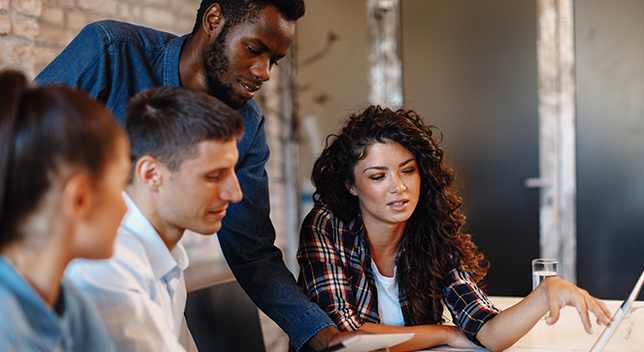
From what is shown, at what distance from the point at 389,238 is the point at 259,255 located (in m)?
0.46

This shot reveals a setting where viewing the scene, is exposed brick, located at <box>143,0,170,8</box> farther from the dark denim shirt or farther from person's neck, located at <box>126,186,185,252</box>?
person's neck, located at <box>126,186,185,252</box>

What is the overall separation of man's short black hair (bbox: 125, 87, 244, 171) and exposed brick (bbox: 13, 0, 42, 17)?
1.37 meters

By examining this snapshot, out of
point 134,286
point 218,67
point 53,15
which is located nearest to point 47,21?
point 53,15

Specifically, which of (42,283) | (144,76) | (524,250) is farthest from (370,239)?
(524,250)

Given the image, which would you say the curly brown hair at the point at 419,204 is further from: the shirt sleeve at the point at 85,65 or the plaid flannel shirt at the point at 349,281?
the shirt sleeve at the point at 85,65

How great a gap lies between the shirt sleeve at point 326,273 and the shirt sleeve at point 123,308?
76 cm

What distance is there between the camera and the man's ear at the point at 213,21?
148 centimetres

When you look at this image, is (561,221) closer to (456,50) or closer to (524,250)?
(524,250)

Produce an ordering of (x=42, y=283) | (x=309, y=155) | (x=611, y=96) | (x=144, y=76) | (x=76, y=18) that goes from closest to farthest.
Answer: (x=42, y=283)
(x=144, y=76)
(x=76, y=18)
(x=611, y=96)
(x=309, y=155)

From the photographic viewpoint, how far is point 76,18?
243 cm

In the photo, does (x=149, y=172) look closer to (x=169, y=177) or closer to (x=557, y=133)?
(x=169, y=177)

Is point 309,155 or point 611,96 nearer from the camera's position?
point 611,96

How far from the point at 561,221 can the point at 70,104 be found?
3144 mm

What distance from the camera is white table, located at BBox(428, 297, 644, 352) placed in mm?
1093
